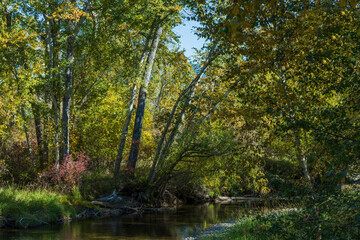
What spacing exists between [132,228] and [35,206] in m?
3.30

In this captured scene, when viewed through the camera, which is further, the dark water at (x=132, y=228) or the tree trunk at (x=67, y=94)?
the tree trunk at (x=67, y=94)

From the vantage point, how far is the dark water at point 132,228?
30.9ft

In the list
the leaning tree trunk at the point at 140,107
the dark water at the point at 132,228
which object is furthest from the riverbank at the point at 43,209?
the leaning tree trunk at the point at 140,107

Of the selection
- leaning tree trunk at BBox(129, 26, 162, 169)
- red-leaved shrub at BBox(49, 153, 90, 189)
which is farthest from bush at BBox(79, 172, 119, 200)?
leaning tree trunk at BBox(129, 26, 162, 169)

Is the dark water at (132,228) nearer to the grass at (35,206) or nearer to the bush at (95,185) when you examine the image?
the grass at (35,206)

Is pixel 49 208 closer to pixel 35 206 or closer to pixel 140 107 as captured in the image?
Result: pixel 35 206

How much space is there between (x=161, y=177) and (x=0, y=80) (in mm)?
7405

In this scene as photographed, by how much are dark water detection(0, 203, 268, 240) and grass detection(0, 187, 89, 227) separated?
1.96ft

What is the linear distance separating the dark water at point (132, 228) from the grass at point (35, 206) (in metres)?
0.60

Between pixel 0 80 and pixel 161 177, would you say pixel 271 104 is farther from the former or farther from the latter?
pixel 0 80

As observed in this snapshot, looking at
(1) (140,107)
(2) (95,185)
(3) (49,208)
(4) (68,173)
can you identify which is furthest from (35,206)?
(1) (140,107)

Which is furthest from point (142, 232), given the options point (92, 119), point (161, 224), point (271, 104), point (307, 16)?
point (92, 119)

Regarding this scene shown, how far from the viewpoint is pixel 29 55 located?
13.3 metres

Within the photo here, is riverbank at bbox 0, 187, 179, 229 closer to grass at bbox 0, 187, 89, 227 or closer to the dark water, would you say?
grass at bbox 0, 187, 89, 227
